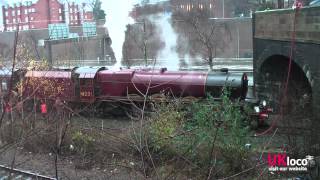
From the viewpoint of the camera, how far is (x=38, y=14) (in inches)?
3000

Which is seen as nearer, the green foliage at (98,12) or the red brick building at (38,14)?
the green foliage at (98,12)

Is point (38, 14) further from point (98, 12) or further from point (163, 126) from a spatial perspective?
point (163, 126)

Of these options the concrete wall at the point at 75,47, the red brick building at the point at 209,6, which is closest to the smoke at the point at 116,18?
the red brick building at the point at 209,6

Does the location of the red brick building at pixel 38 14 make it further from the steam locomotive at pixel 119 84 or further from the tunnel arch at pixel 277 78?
the tunnel arch at pixel 277 78

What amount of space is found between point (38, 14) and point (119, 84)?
5622 centimetres

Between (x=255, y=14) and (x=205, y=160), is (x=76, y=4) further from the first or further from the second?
(x=205, y=160)

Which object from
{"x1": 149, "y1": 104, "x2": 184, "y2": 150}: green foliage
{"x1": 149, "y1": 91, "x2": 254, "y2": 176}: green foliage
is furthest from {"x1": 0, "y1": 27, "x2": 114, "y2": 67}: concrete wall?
{"x1": 149, "y1": 91, "x2": 254, "y2": 176}: green foliage

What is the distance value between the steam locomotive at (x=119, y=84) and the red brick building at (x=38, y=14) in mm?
49325

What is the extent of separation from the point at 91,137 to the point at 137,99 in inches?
220

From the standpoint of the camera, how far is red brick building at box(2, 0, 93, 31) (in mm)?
74750

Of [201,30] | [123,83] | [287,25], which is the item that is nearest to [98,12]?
[201,30]

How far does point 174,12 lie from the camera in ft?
190

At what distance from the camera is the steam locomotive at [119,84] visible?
70.4 ft

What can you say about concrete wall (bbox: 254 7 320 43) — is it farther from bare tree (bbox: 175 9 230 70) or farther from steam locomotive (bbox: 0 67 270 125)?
bare tree (bbox: 175 9 230 70)
